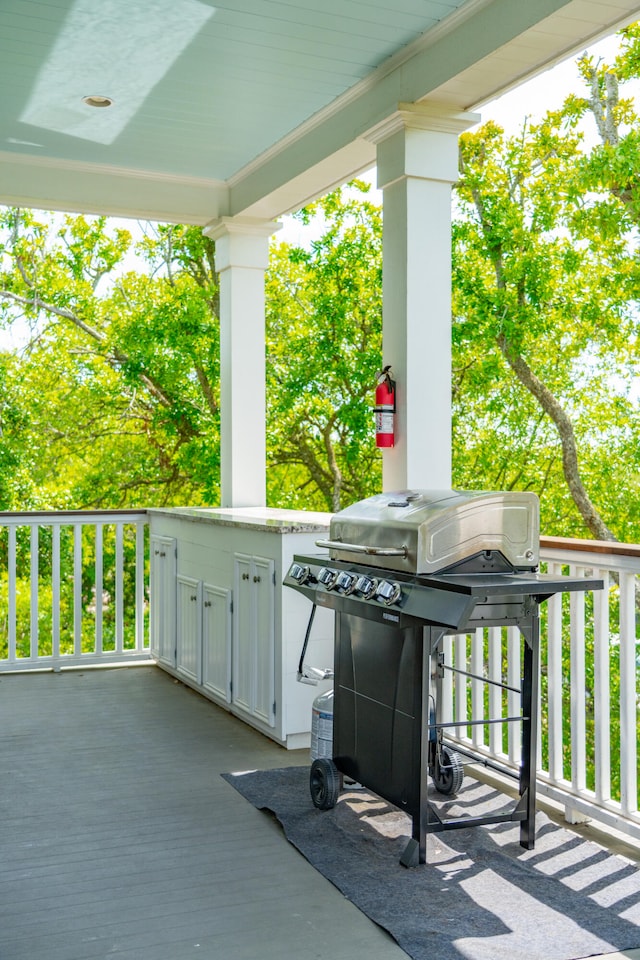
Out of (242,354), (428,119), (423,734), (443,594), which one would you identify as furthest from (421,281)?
(242,354)

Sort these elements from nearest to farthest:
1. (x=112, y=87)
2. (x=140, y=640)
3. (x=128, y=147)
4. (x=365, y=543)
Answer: (x=365, y=543), (x=112, y=87), (x=128, y=147), (x=140, y=640)

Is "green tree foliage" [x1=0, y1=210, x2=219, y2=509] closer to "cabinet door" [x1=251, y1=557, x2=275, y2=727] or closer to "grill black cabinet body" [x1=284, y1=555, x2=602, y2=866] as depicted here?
"cabinet door" [x1=251, y1=557, x2=275, y2=727]

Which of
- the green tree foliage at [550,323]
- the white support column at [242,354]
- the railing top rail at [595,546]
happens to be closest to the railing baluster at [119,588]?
the white support column at [242,354]

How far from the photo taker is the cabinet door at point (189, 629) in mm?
5168

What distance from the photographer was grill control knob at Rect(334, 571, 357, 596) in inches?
122


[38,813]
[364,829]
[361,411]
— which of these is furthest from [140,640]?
[361,411]

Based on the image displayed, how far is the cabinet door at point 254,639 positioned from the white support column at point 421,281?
2.64 feet

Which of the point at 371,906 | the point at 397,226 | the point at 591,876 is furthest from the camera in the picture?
the point at 397,226

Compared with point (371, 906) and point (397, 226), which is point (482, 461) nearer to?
point (397, 226)

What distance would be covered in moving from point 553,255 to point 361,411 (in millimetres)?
2636

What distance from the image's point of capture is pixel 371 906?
2.62m

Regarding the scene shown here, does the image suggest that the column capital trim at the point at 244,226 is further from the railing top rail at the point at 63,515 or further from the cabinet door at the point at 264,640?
the cabinet door at the point at 264,640

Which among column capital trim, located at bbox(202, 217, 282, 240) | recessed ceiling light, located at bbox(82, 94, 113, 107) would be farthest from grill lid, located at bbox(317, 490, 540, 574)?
column capital trim, located at bbox(202, 217, 282, 240)

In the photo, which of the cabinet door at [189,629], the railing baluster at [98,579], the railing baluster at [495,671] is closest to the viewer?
the railing baluster at [495,671]
